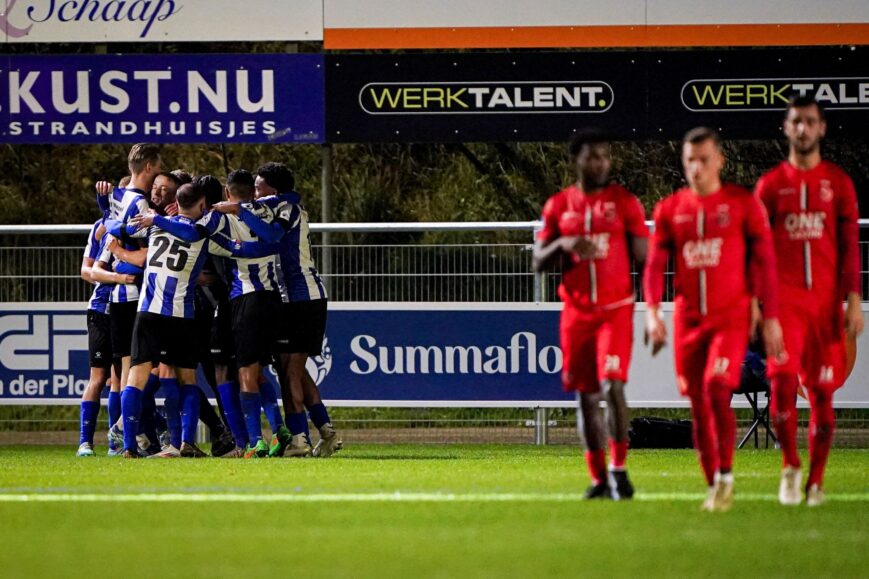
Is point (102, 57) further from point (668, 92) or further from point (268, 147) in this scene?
point (268, 147)

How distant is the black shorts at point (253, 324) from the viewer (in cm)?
A: 1266

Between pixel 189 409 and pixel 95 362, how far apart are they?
3.88 ft

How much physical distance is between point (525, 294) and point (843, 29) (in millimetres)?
4318

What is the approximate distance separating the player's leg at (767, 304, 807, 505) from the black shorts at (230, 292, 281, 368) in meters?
5.54

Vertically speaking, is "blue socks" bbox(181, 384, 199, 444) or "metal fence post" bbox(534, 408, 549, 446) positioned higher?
"blue socks" bbox(181, 384, 199, 444)

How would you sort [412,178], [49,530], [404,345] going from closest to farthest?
1. [49,530]
2. [404,345]
3. [412,178]

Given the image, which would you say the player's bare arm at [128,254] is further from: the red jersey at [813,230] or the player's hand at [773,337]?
the player's hand at [773,337]

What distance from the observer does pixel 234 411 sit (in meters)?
13.3

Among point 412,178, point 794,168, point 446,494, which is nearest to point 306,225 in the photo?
point 446,494

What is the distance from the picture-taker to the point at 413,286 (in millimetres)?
15383

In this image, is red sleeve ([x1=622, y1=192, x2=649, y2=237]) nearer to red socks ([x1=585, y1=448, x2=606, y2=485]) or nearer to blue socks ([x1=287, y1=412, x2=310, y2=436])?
red socks ([x1=585, y1=448, x2=606, y2=485])

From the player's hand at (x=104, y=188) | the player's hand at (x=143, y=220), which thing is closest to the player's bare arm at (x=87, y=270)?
the player's hand at (x=104, y=188)

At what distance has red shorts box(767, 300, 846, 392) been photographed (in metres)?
7.96

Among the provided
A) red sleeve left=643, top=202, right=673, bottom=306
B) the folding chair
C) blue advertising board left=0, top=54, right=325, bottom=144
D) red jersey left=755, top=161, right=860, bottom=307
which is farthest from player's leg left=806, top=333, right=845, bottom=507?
blue advertising board left=0, top=54, right=325, bottom=144
